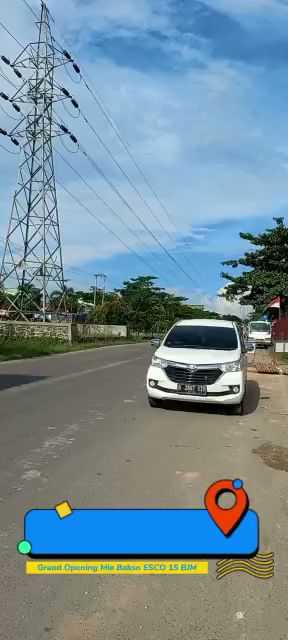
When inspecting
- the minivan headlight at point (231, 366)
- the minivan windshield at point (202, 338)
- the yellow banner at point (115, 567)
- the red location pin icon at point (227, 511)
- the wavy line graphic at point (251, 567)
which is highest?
the minivan windshield at point (202, 338)

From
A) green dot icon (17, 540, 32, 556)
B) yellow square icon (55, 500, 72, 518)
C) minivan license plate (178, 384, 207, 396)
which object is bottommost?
green dot icon (17, 540, 32, 556)

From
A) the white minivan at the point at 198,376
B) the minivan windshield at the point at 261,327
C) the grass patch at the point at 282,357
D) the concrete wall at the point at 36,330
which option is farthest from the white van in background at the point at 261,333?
the white minivan at the point at 198,376

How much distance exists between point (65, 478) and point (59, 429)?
96.2 inches

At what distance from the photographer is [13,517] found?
430 cm

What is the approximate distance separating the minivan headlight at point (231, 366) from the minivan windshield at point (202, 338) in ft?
2.16

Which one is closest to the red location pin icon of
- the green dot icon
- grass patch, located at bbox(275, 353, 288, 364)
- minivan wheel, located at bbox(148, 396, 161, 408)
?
the green dot icon

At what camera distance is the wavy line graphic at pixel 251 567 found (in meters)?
3.60

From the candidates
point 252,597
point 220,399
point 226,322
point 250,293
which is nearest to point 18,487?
point 252,597

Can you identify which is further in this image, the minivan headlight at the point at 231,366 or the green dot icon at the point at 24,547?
the minivan headlight at the point at 231,366

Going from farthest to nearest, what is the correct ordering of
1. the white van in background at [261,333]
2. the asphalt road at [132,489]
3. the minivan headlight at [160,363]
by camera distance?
the white van in background at [261,333] → the minivan headlight at [160,363] → the asphalt road at [132,489]

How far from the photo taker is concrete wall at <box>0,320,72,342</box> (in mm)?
35000

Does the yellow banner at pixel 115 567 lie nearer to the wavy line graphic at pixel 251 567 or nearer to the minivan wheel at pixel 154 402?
the wavy line graphic at pixel 251 567

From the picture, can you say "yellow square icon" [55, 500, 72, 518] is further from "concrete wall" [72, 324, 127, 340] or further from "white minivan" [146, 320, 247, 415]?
"concrete wall" [72, 324, 127, 340]

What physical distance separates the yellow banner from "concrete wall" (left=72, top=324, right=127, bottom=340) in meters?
33.4
